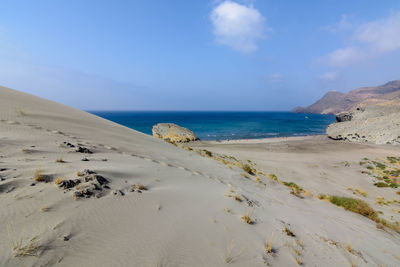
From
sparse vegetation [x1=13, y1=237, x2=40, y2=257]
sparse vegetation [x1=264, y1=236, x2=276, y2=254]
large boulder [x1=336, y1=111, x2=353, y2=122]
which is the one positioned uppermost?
large boulder [x1=336, y1=111, x2=353, y2=122]

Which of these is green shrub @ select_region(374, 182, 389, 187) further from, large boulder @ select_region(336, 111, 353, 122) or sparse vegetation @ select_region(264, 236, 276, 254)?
large boulder @ select_region(336, 111, 353, 122)

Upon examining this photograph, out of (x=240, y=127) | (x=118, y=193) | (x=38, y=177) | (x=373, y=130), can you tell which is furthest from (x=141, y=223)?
(x=240, y=127)

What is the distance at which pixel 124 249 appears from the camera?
2.22 meters

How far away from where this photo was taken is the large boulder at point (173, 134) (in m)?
33.3

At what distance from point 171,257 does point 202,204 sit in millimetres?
1890

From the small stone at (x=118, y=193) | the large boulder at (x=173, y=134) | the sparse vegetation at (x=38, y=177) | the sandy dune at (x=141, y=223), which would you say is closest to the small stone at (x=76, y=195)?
the sandy dune at (x=141, y=223)

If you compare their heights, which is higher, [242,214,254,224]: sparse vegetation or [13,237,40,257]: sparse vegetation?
[13,237,40,257]: sparse vegetation

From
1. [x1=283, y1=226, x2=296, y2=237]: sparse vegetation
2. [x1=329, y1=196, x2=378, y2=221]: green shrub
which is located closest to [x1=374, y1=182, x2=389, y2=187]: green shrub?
[x1=329, y1=196, x2=378, y2=221]: green shrub

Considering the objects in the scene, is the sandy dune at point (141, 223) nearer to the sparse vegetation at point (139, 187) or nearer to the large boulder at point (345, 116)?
the sparse vegetation at point (139, 187)

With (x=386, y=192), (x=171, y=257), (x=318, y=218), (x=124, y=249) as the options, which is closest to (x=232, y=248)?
(x=171, y=257)

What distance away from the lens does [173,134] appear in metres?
34.4

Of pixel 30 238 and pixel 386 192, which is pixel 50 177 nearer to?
pixel 30 238

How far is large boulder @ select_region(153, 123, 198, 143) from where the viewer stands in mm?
33281

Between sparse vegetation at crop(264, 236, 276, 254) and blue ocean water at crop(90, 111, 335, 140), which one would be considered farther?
blue ocean water at crop(90, 111, 335, 140)
